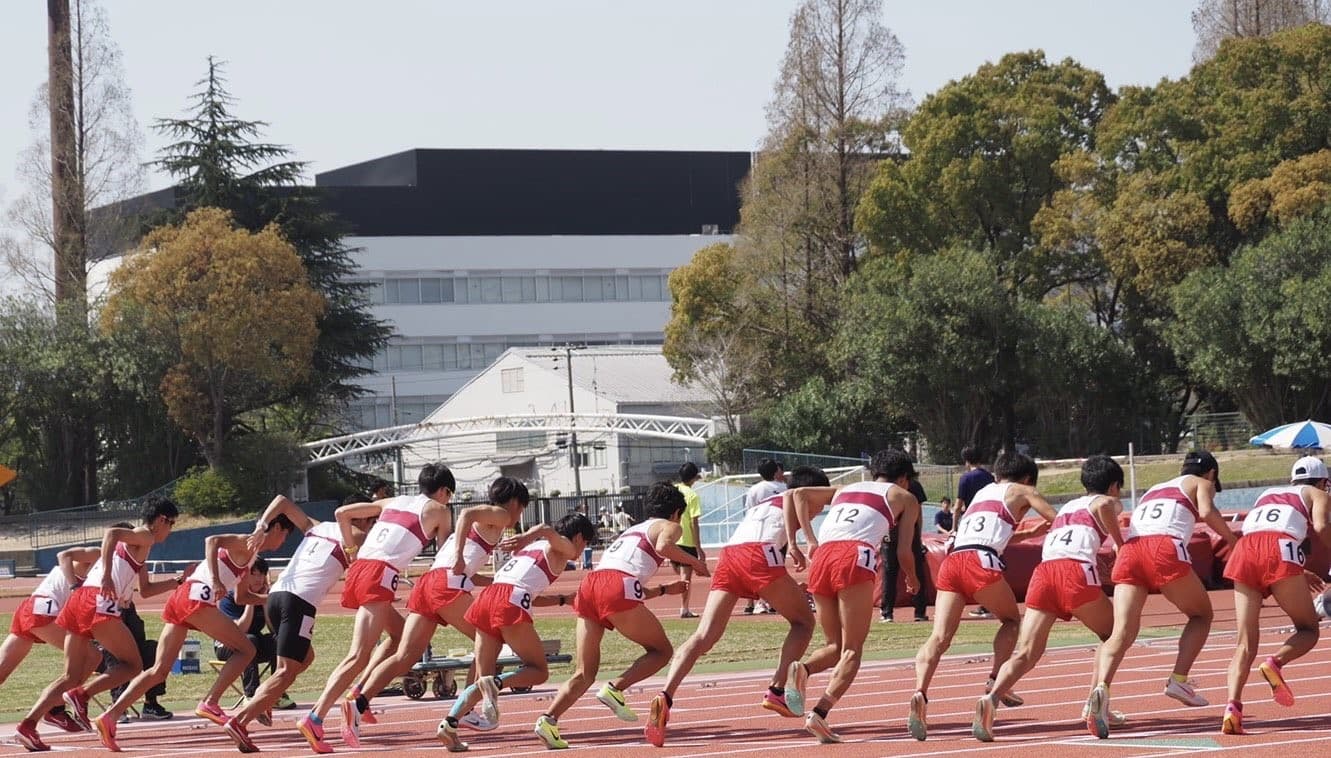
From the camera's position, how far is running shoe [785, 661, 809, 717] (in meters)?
11.7

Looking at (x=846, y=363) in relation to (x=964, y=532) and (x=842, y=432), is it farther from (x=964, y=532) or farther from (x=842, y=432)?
(x=964, y=532)

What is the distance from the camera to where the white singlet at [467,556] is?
12.5 meters

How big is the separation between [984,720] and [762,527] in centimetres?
222

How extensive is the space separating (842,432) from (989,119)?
1036 centimetres

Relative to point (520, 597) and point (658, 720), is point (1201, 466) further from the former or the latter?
point (520, 597)

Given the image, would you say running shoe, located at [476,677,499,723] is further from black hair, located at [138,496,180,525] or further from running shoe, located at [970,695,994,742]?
black hair, located at [138,496,180,525]

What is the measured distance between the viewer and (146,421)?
204 ft

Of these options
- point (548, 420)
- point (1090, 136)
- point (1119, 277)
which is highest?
point (1090, 136)

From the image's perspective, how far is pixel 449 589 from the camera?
12453mm

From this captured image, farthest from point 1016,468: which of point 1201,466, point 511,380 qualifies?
point 511,380

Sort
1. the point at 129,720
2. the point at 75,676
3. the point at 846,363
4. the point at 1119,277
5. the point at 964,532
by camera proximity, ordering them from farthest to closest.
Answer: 1. the point at 846,363
2. the point at 1119,277
3. the point at 129,720
4. the point at 75,676
5. the point at 964,532

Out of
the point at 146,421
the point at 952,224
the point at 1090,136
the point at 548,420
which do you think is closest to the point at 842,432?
the point at 952,224

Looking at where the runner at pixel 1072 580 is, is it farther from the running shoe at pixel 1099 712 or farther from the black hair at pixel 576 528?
the black hair at pixel 576 528

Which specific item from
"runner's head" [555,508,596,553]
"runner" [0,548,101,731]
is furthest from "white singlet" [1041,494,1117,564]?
"runner" [0,548,101,731]
